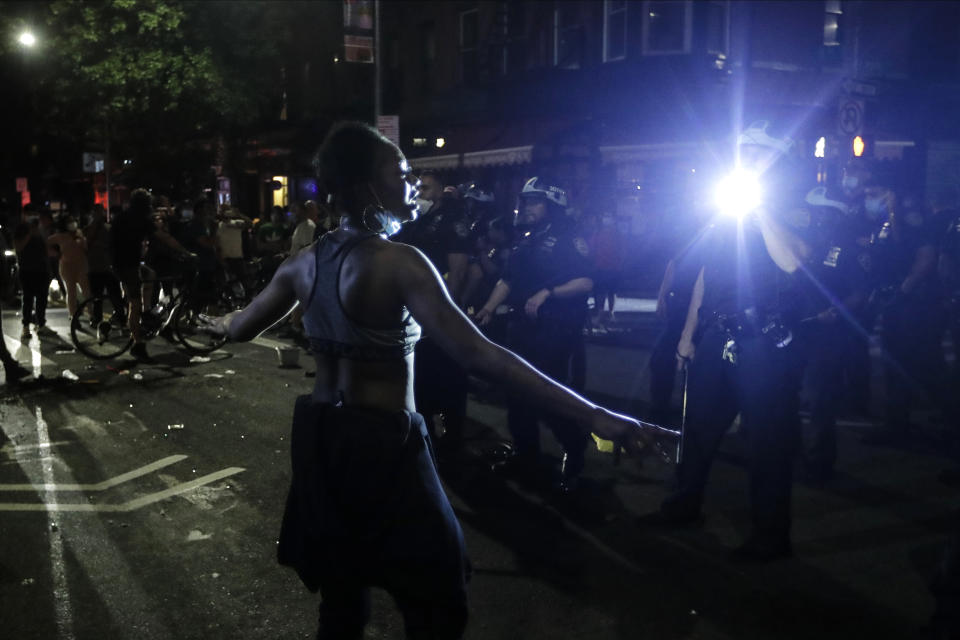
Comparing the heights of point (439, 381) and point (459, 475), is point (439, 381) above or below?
above

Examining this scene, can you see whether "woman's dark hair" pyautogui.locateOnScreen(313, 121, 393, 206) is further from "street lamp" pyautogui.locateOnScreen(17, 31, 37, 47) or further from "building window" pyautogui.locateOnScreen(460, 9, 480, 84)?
"street lamp" pyautogui.locateOnScreen(17, 31, 37, 47)

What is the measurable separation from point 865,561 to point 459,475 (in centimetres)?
270

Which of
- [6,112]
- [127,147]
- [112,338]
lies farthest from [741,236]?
[6,112]

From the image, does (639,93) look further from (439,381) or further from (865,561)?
(865,561)

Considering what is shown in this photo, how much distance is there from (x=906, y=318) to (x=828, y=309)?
2.31 metres

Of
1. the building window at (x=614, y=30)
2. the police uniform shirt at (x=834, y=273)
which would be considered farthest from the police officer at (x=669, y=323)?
the building window at (x=614, y=30)

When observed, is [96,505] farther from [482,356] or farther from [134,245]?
[134,245]

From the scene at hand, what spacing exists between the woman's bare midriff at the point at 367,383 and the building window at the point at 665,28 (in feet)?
73.0

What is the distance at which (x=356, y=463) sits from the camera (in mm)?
2586

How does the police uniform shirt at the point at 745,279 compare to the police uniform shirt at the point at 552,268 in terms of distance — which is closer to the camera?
the police uniform shirt at the point at 745,279

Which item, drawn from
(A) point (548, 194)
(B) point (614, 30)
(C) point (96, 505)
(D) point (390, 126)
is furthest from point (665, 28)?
(C) point (96, 505)

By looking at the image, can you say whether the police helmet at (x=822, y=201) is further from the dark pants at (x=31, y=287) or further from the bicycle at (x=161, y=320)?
the dark pants at (x=31, y=287)

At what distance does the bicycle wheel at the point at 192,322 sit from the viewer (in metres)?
12.4

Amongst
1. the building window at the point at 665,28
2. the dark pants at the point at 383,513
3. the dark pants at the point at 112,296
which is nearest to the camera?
the dark pants at the point at 383,513
